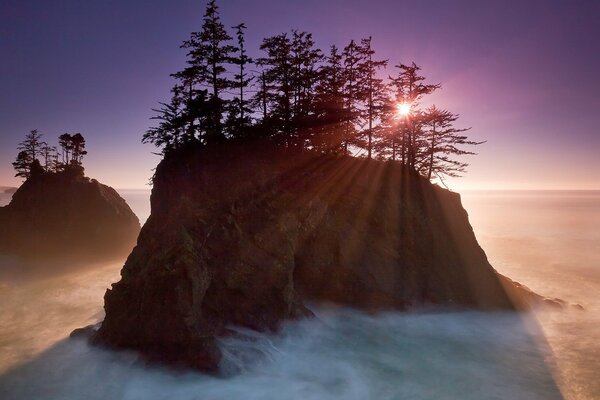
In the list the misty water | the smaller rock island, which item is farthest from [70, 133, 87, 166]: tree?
the misty water

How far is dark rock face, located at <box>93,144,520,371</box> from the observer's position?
17.7m

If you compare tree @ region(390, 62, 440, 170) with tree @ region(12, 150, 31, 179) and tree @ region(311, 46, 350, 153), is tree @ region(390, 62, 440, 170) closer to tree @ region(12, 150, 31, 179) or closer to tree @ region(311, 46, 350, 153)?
tree @ region(311, 46, 350, 153)

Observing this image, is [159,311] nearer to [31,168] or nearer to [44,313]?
[44,313]

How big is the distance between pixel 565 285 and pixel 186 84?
1993 inches

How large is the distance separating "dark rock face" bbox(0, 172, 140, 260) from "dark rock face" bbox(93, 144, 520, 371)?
3172 cm

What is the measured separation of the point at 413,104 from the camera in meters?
30.7

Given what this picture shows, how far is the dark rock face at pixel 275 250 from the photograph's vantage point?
58.1 feet

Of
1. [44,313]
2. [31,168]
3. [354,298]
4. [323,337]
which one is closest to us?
[323,337]

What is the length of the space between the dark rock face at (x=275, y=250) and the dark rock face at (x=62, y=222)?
31.7 meters

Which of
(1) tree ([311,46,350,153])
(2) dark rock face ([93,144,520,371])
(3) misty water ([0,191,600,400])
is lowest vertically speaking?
(3) misty water ([0,191,600,400])

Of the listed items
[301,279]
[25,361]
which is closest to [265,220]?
[301,279]

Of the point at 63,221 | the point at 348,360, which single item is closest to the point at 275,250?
the point at 348,360

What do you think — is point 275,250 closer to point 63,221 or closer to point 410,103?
point 410,103

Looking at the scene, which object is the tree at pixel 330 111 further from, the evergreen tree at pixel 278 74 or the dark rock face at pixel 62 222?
the dark rock face at pixel 62 222
